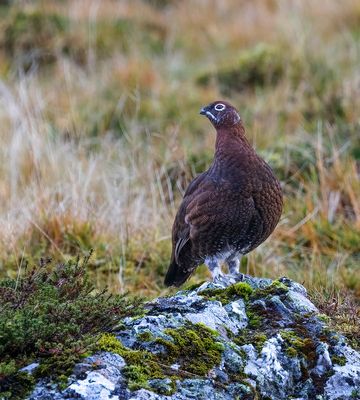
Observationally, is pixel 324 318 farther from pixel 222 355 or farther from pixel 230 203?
pixel 230 203

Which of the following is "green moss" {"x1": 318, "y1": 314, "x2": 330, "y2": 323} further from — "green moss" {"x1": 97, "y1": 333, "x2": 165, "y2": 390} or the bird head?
the bird head

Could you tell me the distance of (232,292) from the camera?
12.2ft

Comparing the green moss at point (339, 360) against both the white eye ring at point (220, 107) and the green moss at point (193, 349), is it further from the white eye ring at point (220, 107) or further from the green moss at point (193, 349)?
the white eye ring at point (220, 107)

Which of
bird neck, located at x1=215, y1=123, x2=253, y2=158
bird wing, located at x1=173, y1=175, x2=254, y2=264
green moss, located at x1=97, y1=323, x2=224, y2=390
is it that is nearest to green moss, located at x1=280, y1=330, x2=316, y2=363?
green moss, located at x1=97, y1=323, x2=224, y2=390

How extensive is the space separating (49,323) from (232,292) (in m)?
0.95

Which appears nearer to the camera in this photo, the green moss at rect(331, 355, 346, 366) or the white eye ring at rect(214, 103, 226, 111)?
the green moss at rect(331, 355, 346, 366)

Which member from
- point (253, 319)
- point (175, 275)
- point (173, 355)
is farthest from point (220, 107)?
point (173, 355)

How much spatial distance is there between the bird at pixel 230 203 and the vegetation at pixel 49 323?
969 millimetres

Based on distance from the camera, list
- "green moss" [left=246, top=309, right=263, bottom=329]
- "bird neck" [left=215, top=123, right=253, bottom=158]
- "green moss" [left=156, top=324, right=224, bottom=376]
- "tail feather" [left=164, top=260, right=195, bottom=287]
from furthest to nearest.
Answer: "tail feather" [left=164, top=260, right=195, bottom=287] < "bird neck" [left=215, top=123, right=253, bottom=158] < "green moss" [left=246, top=309, right=263, bottom=329] < "green moss" [left=156, top=324, right=224, bottom=376]

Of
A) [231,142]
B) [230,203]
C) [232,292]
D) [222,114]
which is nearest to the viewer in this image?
[232,292]

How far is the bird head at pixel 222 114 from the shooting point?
4824 millimetres

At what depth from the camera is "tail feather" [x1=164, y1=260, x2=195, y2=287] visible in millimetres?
5152

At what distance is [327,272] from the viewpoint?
5441 millimetres

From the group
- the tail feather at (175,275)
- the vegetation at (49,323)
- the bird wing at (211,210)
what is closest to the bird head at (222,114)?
the bird wing at (211,210)
